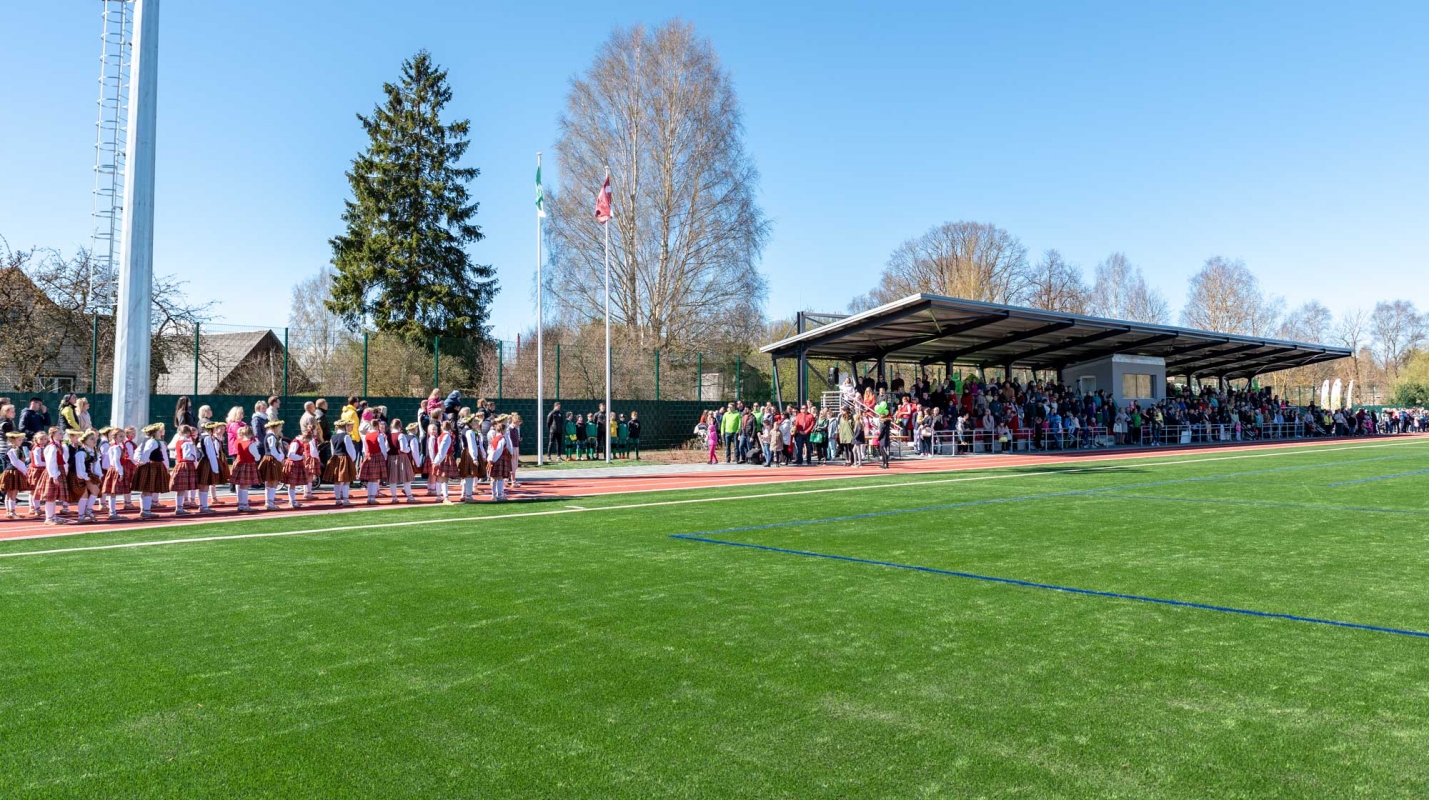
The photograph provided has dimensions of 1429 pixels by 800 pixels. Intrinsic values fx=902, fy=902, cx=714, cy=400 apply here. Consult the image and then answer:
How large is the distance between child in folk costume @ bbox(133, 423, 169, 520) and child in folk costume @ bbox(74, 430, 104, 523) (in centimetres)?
48

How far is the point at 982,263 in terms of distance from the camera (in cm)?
5906

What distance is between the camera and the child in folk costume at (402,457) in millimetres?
14867

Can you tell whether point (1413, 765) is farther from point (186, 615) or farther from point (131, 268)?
point (131, 268)

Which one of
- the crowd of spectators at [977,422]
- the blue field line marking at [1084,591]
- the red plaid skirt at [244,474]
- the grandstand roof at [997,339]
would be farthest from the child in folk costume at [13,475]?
the grandstand roof at [997,339]

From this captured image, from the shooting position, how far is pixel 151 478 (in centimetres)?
1304

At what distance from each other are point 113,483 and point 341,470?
10.1 feet

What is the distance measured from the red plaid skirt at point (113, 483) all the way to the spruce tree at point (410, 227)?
23.9 meters

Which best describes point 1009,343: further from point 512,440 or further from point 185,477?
point 185,477

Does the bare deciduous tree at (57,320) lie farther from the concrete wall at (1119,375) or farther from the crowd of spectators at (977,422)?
the concrete wall at (1119,375)

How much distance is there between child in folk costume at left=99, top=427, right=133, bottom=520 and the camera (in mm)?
12703

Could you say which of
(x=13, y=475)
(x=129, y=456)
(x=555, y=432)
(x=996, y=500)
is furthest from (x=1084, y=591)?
(x=555, y=432)

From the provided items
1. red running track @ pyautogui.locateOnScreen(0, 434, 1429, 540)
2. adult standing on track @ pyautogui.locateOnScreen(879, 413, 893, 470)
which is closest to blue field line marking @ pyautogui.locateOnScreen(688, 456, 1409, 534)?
red running track @ pyautogui.locateOnScreen(0, 434, 1429, 540)

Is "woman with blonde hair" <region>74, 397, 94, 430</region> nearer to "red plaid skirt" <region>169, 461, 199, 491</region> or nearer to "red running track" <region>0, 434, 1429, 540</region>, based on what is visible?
"red running track" <region>0, 434, 1429, 540</region>

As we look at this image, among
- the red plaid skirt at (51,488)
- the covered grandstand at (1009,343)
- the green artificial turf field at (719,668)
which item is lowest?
the green artificial turf field at (719,668)
